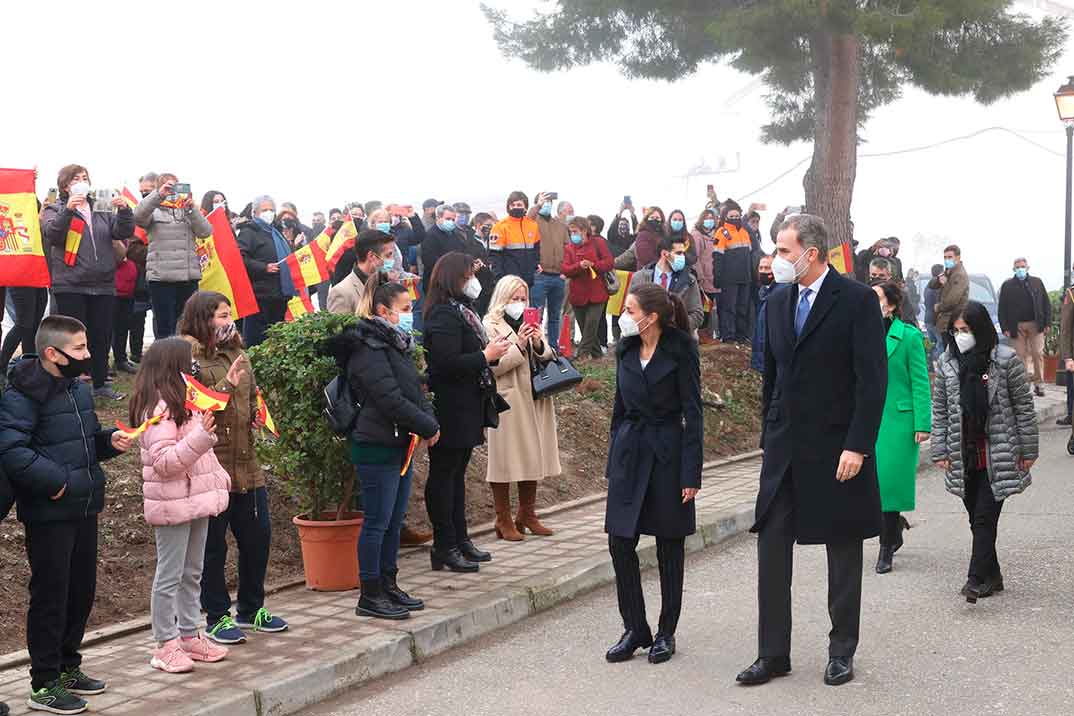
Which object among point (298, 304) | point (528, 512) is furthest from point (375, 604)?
point (298, 304)

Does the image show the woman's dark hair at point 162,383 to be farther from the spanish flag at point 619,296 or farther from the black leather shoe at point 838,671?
the spanish flag at point 619,296

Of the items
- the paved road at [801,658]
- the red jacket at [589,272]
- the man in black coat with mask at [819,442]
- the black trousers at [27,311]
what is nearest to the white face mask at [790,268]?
the man in black coat with mask at [819,442]

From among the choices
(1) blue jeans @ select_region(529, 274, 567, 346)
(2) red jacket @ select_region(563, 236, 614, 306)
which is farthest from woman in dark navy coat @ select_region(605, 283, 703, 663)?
(2) red jacket @ select_region(563, 236, 614, 306)

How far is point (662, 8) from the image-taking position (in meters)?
19.4

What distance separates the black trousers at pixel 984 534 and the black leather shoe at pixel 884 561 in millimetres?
829

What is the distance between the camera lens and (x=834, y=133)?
19.9 meters

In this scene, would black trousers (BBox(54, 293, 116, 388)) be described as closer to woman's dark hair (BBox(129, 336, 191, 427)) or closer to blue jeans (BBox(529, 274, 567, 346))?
woman's dark hair (BBox(129, 336, 191, 427))

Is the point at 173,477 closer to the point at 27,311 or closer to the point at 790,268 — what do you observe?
the point at 790,268

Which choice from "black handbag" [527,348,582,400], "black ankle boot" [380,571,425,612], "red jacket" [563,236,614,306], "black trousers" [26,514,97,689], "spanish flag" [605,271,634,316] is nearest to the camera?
"black trousers" [26,514,97,689]

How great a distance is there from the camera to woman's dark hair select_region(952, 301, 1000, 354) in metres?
7.97

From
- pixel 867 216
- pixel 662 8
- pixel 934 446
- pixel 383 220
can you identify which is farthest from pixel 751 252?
pixel 867 216

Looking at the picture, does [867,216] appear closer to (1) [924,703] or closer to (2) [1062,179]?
(2) [1062,179]

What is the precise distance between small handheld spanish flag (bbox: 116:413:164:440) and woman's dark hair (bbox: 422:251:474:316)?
2.56 metres

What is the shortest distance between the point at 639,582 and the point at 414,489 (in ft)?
13.1
